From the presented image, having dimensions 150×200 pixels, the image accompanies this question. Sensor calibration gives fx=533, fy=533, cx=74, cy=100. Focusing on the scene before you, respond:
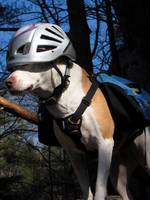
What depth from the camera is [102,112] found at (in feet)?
8.61

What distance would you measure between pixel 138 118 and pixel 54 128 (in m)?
0.46

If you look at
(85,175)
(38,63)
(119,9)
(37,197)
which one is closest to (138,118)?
(85,175)

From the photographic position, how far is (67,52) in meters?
2.66

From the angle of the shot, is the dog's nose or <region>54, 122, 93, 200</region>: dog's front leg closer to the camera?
the dog's nose

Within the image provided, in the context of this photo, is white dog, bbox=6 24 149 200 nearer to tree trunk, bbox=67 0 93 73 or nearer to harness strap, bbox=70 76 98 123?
harness strap, bbox=70 76 98 123

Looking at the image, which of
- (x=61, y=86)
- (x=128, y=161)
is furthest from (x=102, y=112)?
(x=128, y=161)

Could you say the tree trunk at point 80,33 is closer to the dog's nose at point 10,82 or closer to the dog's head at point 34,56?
the dog's head at point 34,56

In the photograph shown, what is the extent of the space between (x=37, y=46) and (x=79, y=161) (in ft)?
2.19

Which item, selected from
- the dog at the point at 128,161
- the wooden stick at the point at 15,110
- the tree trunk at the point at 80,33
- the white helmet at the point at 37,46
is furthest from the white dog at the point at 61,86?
the tree trunk at the point at 80,33

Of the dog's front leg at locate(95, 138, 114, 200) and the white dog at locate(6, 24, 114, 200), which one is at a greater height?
the white dog at locate(6, 24, 114, 200)

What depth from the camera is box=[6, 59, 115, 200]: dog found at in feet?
8.28

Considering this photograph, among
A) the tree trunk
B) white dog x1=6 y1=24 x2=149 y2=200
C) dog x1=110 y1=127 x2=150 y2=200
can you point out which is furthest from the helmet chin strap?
the tree trunk

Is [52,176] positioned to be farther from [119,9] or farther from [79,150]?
[79,150]

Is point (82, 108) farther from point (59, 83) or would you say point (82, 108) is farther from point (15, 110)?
point (15, 110)
